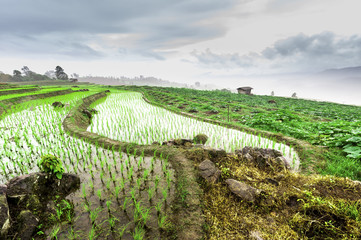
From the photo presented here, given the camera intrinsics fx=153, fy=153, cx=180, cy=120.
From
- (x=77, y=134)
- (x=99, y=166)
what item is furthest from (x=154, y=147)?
(x=77, y=134)

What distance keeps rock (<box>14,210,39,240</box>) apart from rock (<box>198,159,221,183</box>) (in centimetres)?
387

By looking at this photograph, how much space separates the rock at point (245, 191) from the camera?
360 cm

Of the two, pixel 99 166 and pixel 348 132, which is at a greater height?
pixel 348 132

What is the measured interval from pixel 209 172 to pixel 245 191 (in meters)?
1.07

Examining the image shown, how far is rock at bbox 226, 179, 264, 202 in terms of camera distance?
142 inches

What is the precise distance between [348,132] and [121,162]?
10752 millimetres

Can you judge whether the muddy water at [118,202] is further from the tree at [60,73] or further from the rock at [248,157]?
the tree at [60,73]

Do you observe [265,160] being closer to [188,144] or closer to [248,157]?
[248,157]

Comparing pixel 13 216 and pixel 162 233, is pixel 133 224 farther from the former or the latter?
pixel 13 216

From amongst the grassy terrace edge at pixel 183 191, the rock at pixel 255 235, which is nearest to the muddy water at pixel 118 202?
Answer: the grassy terrace edge at pixel 183 191

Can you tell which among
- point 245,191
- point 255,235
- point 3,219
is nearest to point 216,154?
point 245,191

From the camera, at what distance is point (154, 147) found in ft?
21.0

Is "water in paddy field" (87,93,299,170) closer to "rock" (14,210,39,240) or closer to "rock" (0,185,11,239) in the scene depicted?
"rock" (14,210,39,240)

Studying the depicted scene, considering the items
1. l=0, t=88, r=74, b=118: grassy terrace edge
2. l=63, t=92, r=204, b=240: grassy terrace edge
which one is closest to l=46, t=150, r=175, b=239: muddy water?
l=63, t=92, r=204, b=240: grassy terrace edge
